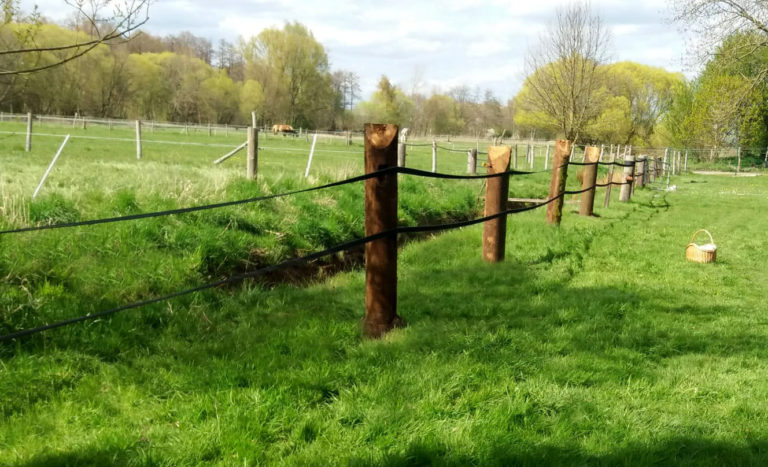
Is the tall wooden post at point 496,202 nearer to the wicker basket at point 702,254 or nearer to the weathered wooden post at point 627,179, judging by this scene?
the wicker basket at point 702,254

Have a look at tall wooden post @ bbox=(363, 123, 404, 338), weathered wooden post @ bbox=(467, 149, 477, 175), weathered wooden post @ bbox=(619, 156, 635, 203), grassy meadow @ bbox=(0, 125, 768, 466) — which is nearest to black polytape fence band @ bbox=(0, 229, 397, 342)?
tall wooden post @ bbox=(363, 123, 404, 338)

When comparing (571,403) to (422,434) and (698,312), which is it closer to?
(422,434)

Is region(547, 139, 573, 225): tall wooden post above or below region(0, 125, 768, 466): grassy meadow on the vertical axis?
above

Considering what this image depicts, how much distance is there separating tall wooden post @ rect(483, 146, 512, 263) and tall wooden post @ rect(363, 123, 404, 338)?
7.58ft

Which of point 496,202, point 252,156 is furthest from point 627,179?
point 252,156

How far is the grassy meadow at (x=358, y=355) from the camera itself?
8.33 feet

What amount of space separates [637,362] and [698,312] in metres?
1.57

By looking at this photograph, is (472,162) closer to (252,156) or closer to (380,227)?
(252,156)

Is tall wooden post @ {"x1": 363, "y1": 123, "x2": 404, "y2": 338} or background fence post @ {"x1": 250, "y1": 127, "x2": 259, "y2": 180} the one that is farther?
background fence post @ {"x1": 250, "y1": 127, "x2": 259, "y2": 180}

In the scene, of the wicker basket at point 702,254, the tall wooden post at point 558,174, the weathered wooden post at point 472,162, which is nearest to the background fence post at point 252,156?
the tall wooden post at point 558,174

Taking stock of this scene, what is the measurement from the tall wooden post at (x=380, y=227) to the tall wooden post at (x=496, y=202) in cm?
231

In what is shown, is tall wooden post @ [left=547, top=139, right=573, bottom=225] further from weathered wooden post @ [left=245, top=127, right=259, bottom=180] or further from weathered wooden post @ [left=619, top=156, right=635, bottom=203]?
weathered wooden post @ [left=619, top=156, right=635, bottom=203]

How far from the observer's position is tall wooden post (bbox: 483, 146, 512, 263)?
584 cm

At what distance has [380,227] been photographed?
3.66 meters
